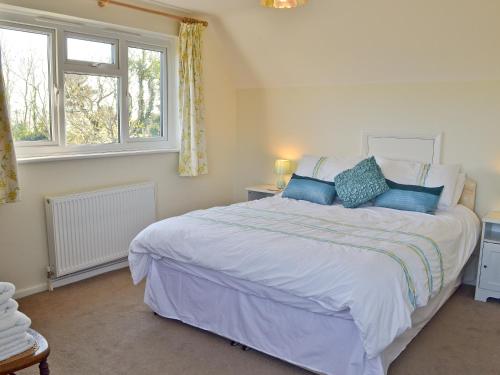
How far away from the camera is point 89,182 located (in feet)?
12.2

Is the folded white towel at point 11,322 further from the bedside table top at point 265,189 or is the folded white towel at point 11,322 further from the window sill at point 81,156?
the bedside table top at point 265,189

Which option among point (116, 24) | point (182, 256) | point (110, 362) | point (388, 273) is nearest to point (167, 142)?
point (116, 24)

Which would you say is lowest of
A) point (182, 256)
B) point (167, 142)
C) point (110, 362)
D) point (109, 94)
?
point (110, 362)

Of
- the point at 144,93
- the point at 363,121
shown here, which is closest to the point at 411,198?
the point at 363,121

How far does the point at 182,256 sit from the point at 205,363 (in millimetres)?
618

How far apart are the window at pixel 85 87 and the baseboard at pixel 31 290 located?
97cm

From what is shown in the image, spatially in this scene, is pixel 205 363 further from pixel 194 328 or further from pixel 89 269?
pixel 89 269

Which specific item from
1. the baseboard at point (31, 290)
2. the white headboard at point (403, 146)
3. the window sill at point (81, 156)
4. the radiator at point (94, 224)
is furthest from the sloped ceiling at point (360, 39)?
the baseboard at point (31, 290)

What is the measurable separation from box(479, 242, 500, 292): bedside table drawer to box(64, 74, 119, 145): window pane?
309 cm

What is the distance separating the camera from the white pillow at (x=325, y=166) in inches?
157

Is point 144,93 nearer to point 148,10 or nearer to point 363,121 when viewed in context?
point 148,10

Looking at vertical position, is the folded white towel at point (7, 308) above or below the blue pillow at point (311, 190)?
below

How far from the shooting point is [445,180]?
3561 millimetres

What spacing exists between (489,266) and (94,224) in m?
2.99
